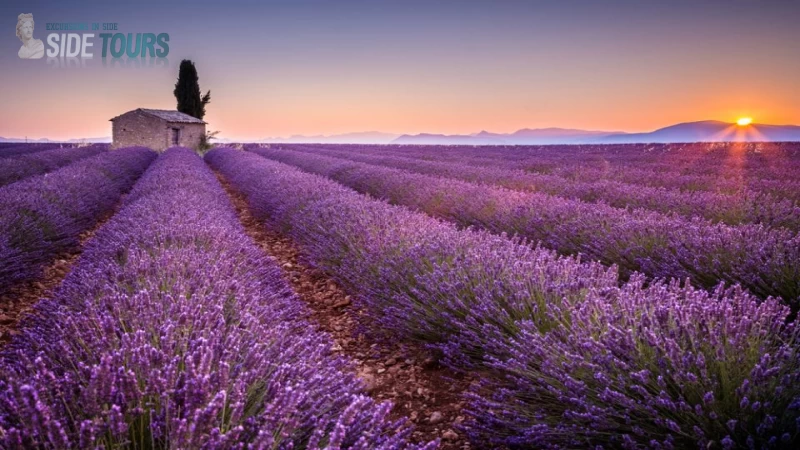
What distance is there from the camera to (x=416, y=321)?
262 centimetres

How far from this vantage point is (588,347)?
5.31 ft

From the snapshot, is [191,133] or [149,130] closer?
[149,130]

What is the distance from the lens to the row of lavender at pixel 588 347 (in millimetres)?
1291

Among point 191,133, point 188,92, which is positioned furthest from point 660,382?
point 188,92

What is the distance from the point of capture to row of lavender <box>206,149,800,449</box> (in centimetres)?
129

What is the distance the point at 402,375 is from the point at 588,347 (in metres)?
1.23

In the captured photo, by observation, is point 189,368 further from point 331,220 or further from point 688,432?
point 331,220

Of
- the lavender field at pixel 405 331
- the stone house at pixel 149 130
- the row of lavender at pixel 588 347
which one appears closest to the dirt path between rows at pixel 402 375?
the lavender field at pixel 405 331

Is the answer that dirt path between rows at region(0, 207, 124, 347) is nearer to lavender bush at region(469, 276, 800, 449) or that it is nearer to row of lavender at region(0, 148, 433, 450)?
row of lavender at region(0, 148, 433, 450)

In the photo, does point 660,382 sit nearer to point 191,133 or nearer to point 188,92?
point 191,133

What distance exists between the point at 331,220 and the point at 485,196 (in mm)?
2203

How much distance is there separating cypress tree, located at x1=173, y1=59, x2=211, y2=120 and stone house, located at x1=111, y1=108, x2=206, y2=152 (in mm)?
6463

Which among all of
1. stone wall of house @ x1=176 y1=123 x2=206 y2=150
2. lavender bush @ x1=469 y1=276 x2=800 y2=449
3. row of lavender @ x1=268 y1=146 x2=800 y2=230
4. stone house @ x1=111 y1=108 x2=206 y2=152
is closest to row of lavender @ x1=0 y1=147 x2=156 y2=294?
lavender bush @ x1=469 y1=276 x2=800 y2=449

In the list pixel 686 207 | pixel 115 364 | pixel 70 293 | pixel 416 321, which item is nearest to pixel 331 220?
pixel 416 321
